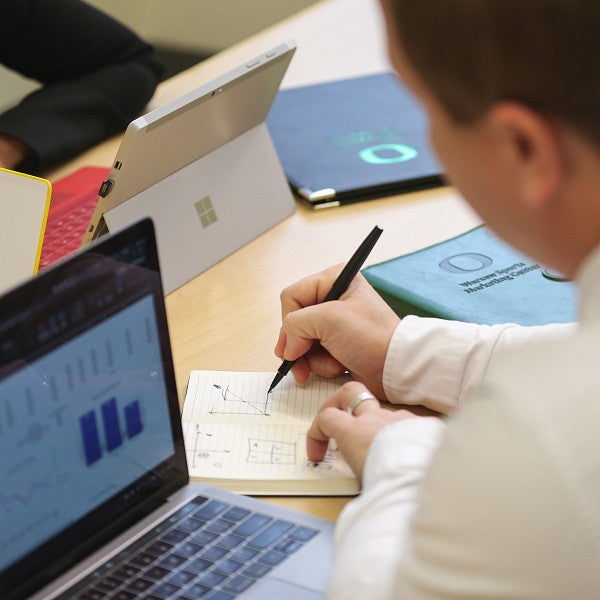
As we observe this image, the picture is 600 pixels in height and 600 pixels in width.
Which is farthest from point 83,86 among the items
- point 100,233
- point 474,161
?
point 474,161

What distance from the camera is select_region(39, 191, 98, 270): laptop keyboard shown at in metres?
1.25

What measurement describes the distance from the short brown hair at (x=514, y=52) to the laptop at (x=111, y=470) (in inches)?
10.6

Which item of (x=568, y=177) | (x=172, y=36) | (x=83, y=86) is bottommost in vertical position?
(x=172, y=36)

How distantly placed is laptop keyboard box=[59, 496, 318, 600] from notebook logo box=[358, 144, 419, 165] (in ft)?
2.42

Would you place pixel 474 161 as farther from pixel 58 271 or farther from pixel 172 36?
pixel 172 36

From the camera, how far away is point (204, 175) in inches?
49.2

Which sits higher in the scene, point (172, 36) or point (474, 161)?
point (474, 161)

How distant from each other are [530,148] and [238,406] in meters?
0.48

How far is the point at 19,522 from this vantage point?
29.0 inches

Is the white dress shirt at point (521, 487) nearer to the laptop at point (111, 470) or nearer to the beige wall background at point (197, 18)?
the laptop at point (111, 470)

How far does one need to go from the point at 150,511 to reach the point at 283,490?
0.12m

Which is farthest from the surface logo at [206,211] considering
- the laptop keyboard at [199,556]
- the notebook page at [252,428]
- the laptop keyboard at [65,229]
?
the laptop keyboard at [199,556]

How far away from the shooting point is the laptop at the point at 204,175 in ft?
3.68

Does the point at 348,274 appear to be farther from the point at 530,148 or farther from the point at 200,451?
the point at 530,148
